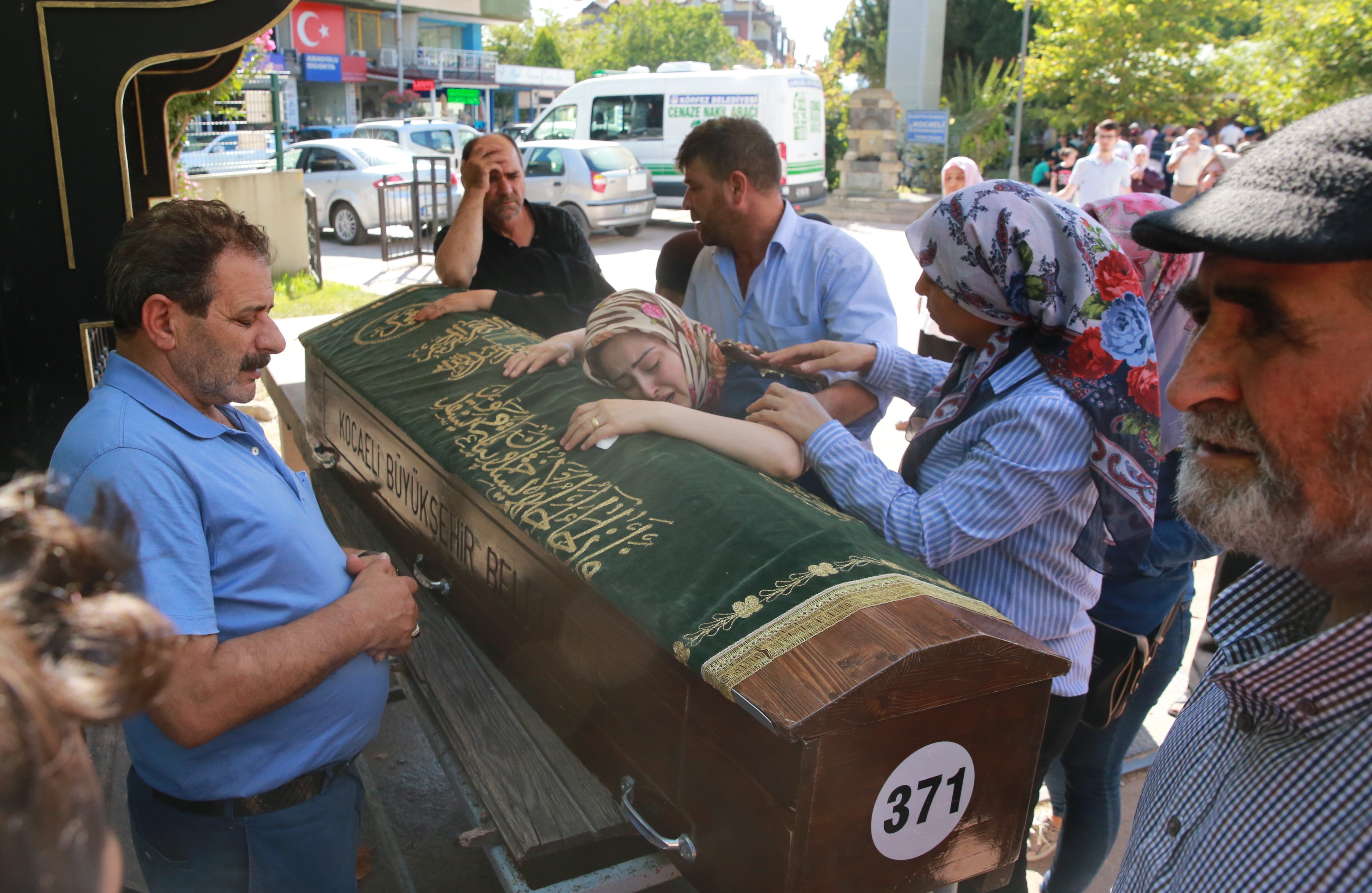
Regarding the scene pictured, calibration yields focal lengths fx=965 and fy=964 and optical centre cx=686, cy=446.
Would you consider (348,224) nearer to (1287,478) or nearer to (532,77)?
(1287,478)

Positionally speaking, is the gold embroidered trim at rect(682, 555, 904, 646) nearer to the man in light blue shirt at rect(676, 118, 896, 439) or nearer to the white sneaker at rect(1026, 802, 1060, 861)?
the man in light blue shirt at rect(676, 118, 896, 439)

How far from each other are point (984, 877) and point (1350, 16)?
1542cm

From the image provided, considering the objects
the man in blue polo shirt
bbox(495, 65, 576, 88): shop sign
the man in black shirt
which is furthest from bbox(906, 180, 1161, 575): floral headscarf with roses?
bbox(495, 65, 576, 88): shop sign

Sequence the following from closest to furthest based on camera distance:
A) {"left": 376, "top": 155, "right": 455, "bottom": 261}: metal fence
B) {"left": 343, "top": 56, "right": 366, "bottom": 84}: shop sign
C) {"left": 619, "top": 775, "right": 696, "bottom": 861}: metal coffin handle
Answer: {"left": 619, "top": 775, "right": 696, "bottom": 861}: metal coffin handle, {"left": 376, "top": 155, "right": 455, "bottom": 261}: metal fence, {"left": 343, "top": 56, "right": 366, "bottom": 84}: shop sign

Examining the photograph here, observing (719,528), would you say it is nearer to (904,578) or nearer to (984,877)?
(904,578)

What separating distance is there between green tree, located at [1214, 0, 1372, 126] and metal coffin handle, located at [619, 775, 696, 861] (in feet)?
46.0

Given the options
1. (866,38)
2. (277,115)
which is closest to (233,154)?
(277,115)

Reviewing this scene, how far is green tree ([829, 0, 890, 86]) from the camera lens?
36.1 metres

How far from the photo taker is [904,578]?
1.66m

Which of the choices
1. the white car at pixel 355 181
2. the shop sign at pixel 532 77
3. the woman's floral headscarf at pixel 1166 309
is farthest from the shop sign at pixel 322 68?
the woman's floral headscarf at pixel 1166 309

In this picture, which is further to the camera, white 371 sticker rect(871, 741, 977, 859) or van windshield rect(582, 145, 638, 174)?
van windshield rect(582, 145, 638, 174)

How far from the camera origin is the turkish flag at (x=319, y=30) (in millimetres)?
37875

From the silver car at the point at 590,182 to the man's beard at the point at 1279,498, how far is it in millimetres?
14508

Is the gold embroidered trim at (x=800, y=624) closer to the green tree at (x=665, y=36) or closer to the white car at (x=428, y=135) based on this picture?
the white car at (x=428, y=135)
